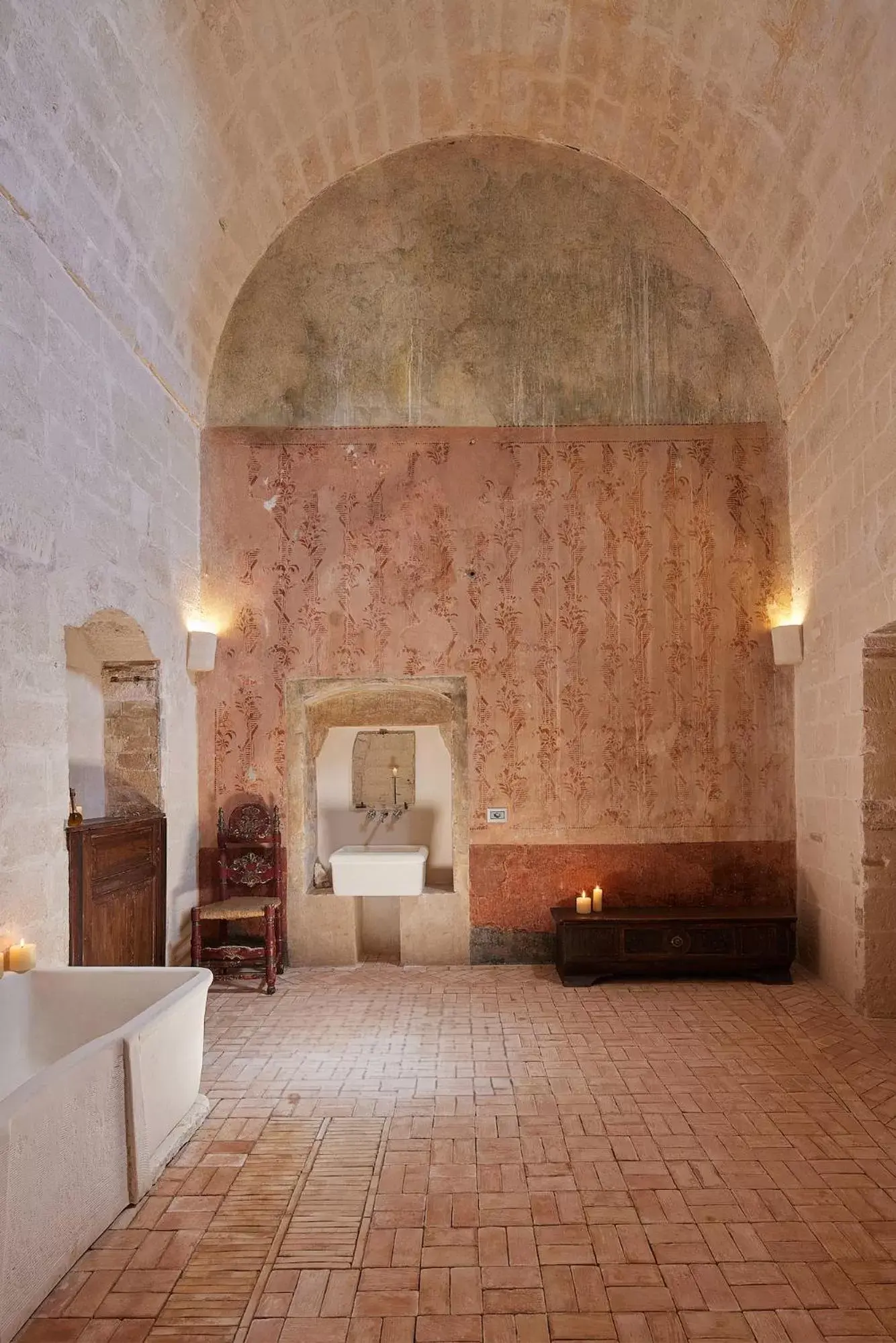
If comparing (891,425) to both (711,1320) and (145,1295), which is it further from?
(145,1295)

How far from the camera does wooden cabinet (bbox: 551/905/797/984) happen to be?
5.58m

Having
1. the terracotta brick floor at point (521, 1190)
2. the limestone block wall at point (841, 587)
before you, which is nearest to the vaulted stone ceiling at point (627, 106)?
the limestone block wall at point (841, 587)

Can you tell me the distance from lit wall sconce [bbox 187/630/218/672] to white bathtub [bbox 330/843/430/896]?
5.59 feet

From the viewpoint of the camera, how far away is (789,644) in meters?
5.91

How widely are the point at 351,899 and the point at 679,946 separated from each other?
2.37m

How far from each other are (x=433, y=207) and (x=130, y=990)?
5.74 metres

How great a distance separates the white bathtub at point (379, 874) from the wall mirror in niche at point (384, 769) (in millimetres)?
820

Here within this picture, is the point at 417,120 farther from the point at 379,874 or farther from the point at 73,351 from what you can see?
the point at 379,874

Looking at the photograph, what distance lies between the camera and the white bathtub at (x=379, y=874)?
595cm

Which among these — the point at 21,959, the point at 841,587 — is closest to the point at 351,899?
the point at 21,959

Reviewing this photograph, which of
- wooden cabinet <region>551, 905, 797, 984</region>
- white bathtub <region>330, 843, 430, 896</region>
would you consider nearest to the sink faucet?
white bathtub <region>330, 843, 430, 896</region>

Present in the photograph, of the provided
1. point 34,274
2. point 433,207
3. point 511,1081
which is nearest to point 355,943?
point 511,1081

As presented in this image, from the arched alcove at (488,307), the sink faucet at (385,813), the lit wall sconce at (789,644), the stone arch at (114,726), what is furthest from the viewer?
the sink faucet at (385,813)

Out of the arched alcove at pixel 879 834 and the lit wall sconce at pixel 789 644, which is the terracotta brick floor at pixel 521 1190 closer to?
the arched alcove at pixel 879 834
